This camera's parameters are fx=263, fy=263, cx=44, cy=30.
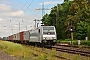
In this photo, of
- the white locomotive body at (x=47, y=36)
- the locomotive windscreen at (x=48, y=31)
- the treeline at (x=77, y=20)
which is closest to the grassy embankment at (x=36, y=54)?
the white locomotive body at (x=47, y=36)

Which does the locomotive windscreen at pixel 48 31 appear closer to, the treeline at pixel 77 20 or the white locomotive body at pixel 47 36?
the white locomotive body at pixel 47 36

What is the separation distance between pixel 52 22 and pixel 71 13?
15.9 meters

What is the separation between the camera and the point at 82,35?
57.2 meters

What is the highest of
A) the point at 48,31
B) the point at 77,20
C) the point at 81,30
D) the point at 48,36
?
the point at 77,20

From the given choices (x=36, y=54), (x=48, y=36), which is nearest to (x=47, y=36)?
(x=48, y=36)

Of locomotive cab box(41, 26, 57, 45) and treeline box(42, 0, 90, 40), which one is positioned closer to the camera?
locomotive cab box(41, 26, 57, 45)

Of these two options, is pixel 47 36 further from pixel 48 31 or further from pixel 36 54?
pixel 36 54

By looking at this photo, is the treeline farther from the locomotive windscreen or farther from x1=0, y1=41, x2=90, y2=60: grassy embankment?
x1=0, y1=41, x2=90, y2=60: grassy embankment

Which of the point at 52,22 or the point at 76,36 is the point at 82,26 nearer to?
the point at 76,36

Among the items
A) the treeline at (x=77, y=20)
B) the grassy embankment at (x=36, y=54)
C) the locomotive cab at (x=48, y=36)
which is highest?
the treeline at (x=77, y=20)

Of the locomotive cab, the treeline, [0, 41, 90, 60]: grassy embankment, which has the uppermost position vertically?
the treeline

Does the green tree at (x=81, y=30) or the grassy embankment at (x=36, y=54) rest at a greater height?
the green tree at (x=81, y=30)

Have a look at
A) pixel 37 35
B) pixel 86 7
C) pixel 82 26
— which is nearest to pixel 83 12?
pixel 86 7

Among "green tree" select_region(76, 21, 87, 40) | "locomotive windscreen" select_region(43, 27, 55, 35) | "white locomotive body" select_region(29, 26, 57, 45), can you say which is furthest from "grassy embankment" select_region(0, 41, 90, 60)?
"green tree" select_region(76, 21, 87, 40)
